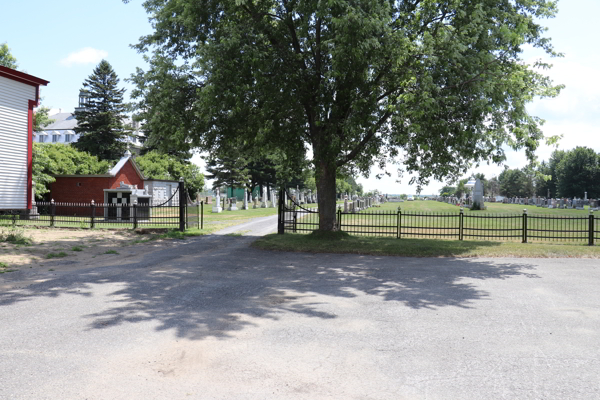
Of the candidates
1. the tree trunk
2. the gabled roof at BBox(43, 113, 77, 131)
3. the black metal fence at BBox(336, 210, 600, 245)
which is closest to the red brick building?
the black metal fence at BBox(336, 210, 600, 245)

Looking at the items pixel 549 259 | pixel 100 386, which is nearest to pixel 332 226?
pixel 549 259

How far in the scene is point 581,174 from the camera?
75.7 m

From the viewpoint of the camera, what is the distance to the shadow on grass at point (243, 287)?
20.6ft

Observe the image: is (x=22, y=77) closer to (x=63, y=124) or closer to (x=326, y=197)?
(x=326, y=197)

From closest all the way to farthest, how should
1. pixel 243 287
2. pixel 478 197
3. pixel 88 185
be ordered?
pixel 243 287
pixel 88 185
pixel 478 197

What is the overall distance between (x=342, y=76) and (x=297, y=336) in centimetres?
875

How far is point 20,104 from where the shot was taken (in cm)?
1638

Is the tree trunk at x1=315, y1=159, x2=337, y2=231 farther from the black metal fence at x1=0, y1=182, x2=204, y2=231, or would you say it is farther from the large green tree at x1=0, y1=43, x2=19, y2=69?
the large green tree at x1=0, y1=43, x2=19, y2=69

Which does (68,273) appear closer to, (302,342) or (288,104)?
(302,342)

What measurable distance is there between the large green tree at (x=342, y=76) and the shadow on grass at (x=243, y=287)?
3.54m

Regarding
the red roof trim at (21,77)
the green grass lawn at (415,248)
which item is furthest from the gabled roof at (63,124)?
the green grass lawn at (415,248)

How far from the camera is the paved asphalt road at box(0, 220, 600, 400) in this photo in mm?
3992

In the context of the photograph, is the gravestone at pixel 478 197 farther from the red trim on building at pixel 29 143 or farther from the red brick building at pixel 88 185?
the red trim on building at pixel 29 143

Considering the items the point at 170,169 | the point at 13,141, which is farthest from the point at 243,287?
the point at 170,169
